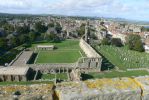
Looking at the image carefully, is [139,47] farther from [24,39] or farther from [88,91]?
[88,91]

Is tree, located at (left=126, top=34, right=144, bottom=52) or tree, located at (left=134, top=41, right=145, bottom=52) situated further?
tree, located at (left=126, top=34, right=144, bottom=52)

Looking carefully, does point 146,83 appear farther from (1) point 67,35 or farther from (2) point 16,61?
(1) point 67,35

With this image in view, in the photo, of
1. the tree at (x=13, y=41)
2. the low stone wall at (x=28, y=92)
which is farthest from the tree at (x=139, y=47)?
the low stone wall at (x=28, y=92)

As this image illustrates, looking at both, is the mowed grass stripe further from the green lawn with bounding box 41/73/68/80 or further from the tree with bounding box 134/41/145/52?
the tree with bounding box 134/41/145/52

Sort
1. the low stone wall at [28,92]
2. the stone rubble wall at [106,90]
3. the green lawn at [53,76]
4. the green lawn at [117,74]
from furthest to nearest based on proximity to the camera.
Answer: the green lawn at [117,74]
the green lawn at [53,76]
the low stone wall at [28,92]
the stone rubble wall at [106,90]

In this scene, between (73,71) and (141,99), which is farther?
(73,71)

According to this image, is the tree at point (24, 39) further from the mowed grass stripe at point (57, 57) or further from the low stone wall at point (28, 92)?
the low stone wall at point (28, 92)

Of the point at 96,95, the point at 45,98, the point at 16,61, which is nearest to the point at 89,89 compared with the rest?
the point at 96,95

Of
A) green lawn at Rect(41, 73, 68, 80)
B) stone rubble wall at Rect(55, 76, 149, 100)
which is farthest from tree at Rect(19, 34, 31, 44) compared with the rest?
stone rubble wall at Rect(55, 76, 149, 100)
